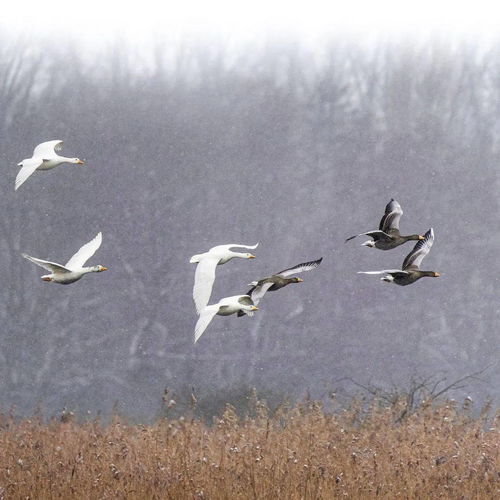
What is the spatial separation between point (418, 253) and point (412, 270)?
28cm

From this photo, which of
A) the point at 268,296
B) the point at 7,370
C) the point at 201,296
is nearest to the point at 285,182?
the point at 268,296

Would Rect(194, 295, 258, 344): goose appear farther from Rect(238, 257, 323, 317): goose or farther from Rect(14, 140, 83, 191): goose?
Rect(14, 140, 83, 191): goose

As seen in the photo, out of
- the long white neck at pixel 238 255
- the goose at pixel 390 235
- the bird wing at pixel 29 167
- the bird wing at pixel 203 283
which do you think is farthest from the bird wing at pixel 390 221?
the bird wing at pixel 29 167

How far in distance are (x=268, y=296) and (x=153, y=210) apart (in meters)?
2.26

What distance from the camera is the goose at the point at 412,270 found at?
6.80 metres

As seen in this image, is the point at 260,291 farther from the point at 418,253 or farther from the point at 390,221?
the point at 418,253

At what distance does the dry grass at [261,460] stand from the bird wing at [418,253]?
4.63 ft

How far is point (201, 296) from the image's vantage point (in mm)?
6449

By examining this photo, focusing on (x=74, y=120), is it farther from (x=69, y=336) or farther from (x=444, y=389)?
(x=444, y=389)

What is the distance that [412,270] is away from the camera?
6922mm

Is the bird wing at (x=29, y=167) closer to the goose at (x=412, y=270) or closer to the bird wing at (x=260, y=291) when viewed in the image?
the bird wing at (x=260, y=291)

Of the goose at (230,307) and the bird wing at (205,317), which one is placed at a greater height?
the bird wing at (205,317)

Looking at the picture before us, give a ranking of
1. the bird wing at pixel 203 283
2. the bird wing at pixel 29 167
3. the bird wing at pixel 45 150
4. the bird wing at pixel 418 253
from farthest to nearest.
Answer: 1. the bird wing at pixel 45 150
2. the bird wing at pixel 29 167
3. the bird wing at pixel 418 253
4. the bird wing at pixel 203 283

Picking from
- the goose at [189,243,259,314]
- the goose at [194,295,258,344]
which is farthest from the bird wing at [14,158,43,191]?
the goose at [194,295,258,344]
